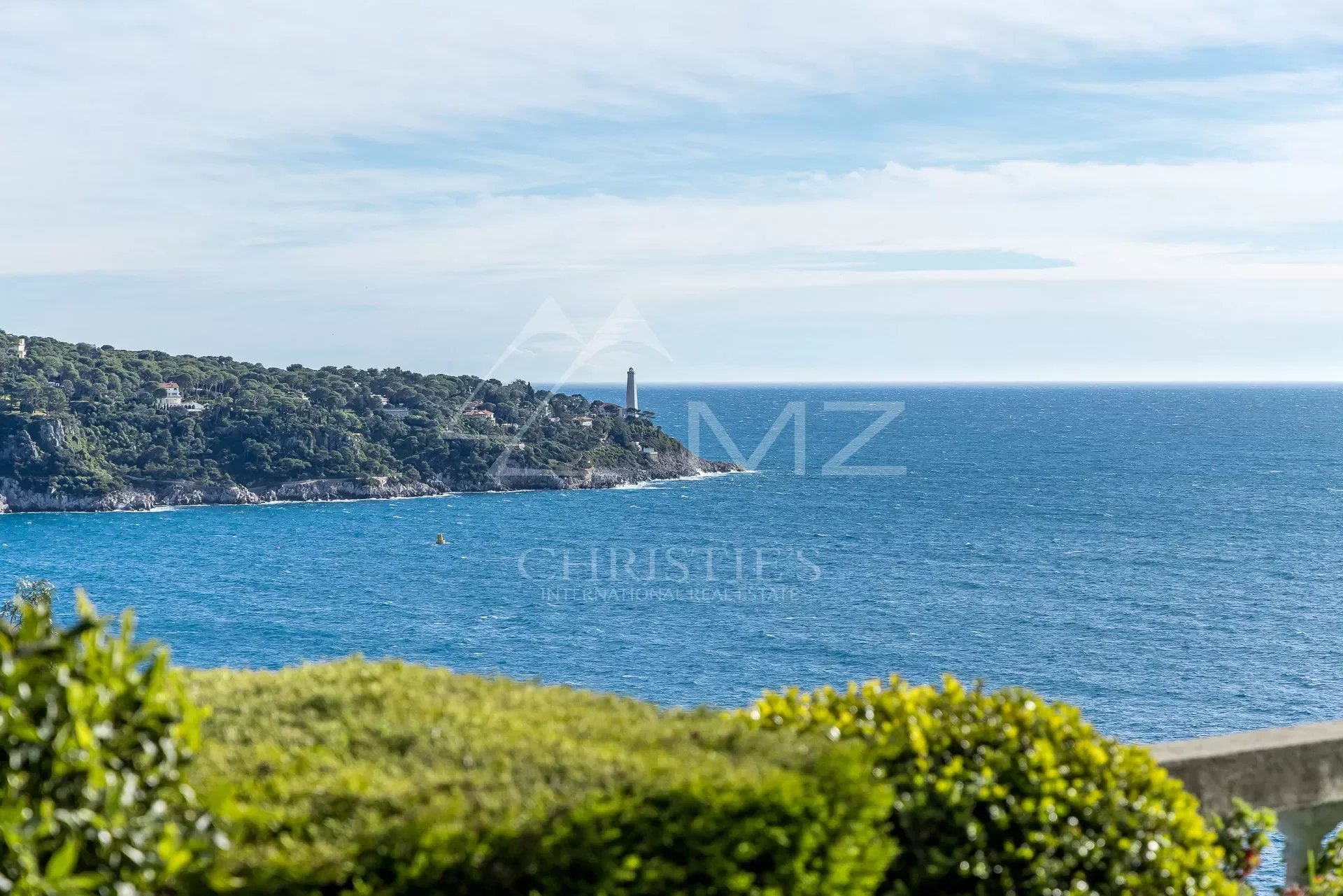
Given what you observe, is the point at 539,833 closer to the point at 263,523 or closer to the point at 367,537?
the point at 367,537

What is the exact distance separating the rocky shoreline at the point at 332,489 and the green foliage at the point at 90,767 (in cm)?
11458

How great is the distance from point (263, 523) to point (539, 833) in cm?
10653

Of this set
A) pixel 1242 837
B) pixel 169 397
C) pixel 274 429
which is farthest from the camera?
pixel 169 397

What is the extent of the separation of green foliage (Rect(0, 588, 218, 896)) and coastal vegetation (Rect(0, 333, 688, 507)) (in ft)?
378

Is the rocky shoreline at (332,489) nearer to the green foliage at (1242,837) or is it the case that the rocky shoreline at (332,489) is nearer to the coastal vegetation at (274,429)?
the coastal vegetation at (274,429)

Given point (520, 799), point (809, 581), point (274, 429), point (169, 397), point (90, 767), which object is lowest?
point (809, 581)

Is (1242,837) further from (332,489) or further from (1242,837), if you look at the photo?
(332,489)

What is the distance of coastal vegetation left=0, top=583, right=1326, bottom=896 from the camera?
219cm

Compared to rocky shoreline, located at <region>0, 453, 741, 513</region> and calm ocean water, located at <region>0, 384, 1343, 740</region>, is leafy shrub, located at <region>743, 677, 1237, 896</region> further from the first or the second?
rocky shoreline, located at <region>0, 453, 741, 513</region>

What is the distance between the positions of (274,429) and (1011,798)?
116 m

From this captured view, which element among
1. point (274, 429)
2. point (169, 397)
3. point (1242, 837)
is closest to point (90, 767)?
point (1242, 837)

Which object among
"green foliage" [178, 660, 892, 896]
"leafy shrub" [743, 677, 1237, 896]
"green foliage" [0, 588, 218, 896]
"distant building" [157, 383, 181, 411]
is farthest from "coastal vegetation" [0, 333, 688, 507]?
"green foliage" [0, 588, 218, 896]

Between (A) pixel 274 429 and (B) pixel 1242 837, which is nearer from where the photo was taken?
(B) pixel 1242 837

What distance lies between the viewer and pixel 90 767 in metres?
2.15
